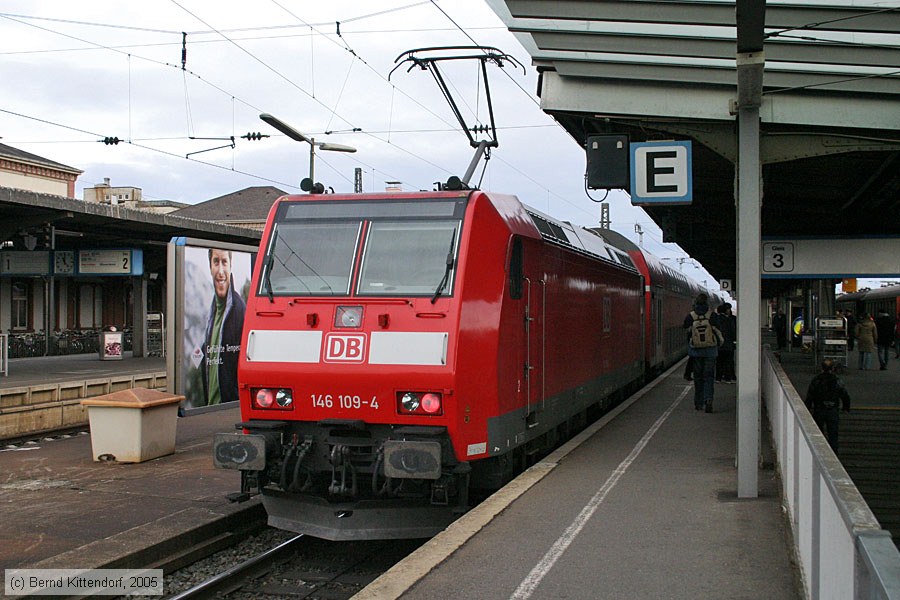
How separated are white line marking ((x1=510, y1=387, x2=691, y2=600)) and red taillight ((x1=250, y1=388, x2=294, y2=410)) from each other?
255 cm

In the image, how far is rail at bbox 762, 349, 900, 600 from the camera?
275 cm

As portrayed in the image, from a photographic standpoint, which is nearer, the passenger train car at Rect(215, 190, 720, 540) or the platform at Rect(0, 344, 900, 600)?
the platform at Rect(0, 344, 900, 600)

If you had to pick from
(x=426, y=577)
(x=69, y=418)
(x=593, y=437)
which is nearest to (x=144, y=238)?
(x=69, y=418)

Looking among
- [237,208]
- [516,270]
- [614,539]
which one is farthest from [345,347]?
[237,208]

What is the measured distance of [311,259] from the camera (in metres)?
8.30

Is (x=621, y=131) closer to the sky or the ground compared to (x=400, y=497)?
closer to the sky

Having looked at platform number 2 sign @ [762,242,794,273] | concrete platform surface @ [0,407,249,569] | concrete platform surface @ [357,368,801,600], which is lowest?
concrete platform surface @ [0,407,249,569]

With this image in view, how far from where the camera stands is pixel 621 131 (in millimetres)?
11516

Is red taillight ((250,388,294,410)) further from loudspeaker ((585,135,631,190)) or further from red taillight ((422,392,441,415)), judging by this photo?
loudspeaker ((585,135,631,190))

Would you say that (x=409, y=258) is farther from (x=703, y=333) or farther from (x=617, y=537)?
(x=703, y=333)

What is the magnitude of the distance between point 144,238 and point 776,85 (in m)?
19.5

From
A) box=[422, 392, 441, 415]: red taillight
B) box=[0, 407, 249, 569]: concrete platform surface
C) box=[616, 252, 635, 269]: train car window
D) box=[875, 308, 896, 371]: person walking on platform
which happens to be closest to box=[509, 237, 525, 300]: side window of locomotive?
box=[422, 392, 441, 415]: red taillight

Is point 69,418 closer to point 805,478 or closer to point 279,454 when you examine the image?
point 279,454

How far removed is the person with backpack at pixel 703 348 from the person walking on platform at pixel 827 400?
5.50 ft
